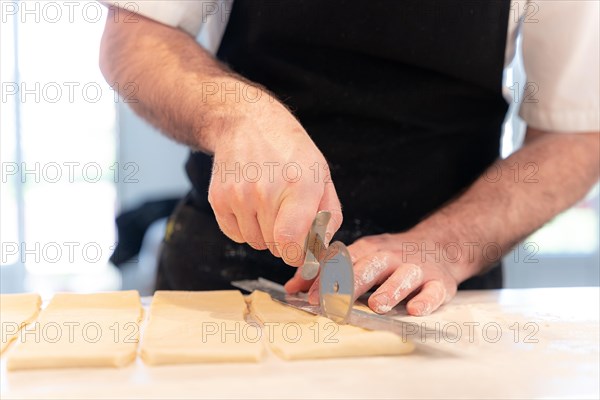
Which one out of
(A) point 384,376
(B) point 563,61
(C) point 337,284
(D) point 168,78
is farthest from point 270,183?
(B) point 563,61

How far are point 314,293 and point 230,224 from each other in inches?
8.3

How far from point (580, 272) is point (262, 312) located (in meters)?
3.85

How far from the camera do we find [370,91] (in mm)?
1409

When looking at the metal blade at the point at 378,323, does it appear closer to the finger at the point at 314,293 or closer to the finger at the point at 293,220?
the finger at the point at 314,293

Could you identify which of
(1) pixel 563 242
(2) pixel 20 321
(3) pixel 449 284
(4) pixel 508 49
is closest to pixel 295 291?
(3) pixel 449 284

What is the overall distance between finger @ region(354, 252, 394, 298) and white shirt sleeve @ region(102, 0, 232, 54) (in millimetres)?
584

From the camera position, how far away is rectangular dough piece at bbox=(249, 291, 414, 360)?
938 millimetres

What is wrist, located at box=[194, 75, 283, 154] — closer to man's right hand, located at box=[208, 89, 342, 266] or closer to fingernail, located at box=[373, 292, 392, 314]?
man's right hand, located at box=[208, 89, 342, 266]

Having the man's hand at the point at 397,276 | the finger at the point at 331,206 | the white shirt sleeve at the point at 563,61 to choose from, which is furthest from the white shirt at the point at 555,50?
the finger at the point at 331,206

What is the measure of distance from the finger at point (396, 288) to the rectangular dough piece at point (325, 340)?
0.11 metres

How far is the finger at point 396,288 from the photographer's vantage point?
1.13m

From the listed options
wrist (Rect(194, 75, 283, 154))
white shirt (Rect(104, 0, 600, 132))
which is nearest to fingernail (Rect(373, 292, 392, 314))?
wrist (Rect(194, 75, 283, 154))

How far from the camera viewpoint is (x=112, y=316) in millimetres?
1106

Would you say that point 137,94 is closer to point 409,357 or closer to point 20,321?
point 20,321
